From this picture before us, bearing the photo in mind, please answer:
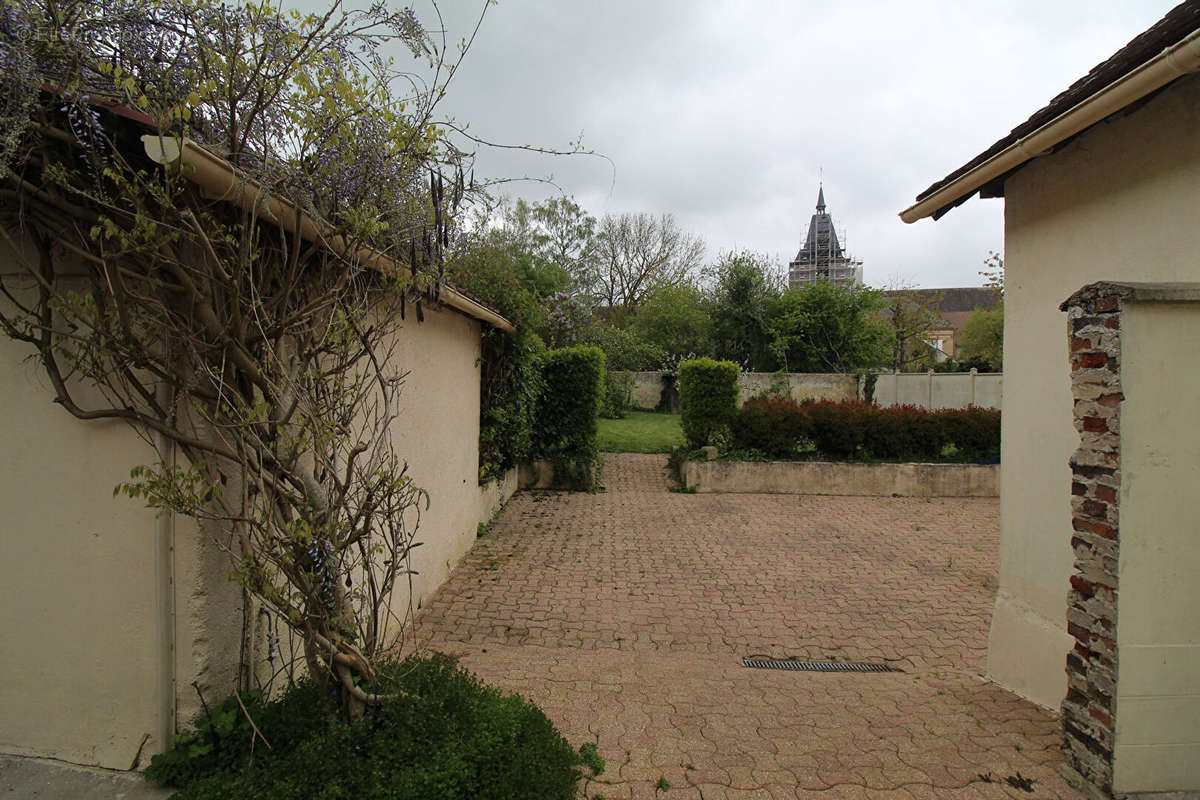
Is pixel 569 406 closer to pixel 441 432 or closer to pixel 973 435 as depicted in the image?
pixel 441 432

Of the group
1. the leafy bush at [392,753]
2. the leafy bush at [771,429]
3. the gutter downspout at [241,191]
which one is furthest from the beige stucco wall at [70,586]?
the leafy bush at [771,429]

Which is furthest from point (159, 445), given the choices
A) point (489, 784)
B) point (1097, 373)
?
point (1097, 373)

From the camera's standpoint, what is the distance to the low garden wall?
11188 mm

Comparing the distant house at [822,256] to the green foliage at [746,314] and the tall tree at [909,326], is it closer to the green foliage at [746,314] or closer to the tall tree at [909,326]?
the tall tree at [909,326]

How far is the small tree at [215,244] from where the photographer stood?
2342mm

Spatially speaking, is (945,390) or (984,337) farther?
(984,337)

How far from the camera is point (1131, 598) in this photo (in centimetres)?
272

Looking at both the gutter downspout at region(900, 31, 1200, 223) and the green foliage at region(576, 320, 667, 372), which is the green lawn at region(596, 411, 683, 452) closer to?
the green foliage at region(576, 320, 667, 372)

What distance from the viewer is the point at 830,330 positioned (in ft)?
68.1

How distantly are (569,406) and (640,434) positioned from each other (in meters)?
5.53

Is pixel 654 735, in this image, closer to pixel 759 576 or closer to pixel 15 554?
pixel 15 554

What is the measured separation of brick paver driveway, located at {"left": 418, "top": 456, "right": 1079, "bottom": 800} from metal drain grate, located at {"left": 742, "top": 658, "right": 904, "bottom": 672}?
0.12 meters

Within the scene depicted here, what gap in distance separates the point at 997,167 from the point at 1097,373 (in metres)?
1.78

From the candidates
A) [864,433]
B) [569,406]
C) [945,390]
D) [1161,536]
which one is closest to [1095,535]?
[1161,536]
